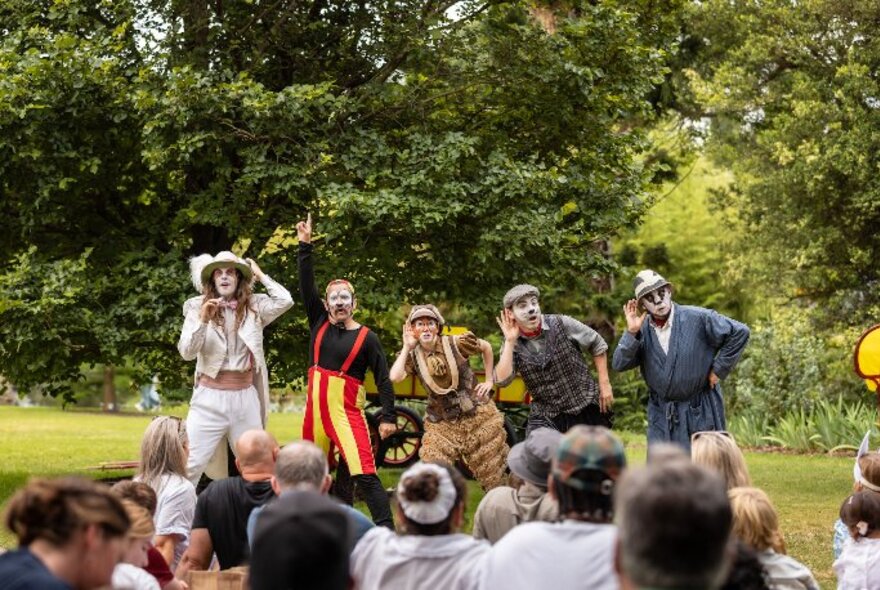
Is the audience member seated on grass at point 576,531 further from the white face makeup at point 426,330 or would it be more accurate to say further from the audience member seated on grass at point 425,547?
the white face makeup at point 426,330

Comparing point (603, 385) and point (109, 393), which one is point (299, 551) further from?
point (109, 393)

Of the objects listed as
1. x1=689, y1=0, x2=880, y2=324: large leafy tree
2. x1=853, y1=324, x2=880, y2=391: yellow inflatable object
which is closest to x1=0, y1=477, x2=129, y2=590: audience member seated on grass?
x1=853, y1=324, x2=880, y2=391: yellow inflatable object

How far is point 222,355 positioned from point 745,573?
5094 mm

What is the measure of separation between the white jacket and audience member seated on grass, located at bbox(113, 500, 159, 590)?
3268 mm

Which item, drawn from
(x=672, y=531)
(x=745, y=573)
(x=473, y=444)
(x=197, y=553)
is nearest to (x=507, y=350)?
(x=473, y=444)

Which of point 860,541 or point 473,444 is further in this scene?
point 473,444

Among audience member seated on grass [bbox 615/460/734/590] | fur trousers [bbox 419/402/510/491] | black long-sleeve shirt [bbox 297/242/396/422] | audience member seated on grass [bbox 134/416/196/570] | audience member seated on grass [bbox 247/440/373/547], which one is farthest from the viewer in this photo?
black long-sleeve shirt [bbox 297/242/396/422]

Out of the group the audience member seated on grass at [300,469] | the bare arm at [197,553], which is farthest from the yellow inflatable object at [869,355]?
the audience member seated on grass at [300,469]

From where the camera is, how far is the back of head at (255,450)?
5.38 m

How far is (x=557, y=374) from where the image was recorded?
25.8 feet

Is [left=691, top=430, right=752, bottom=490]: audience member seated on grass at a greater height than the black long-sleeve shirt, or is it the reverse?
the black long-sleeve shirt

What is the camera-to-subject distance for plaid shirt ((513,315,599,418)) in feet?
25.8

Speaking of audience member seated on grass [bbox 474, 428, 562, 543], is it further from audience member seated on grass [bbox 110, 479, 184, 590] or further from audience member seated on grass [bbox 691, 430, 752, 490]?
audience member seated on grass [bbox 110, 479, 184, 590]

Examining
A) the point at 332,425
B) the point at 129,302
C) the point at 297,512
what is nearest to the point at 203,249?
the point at 129,302
